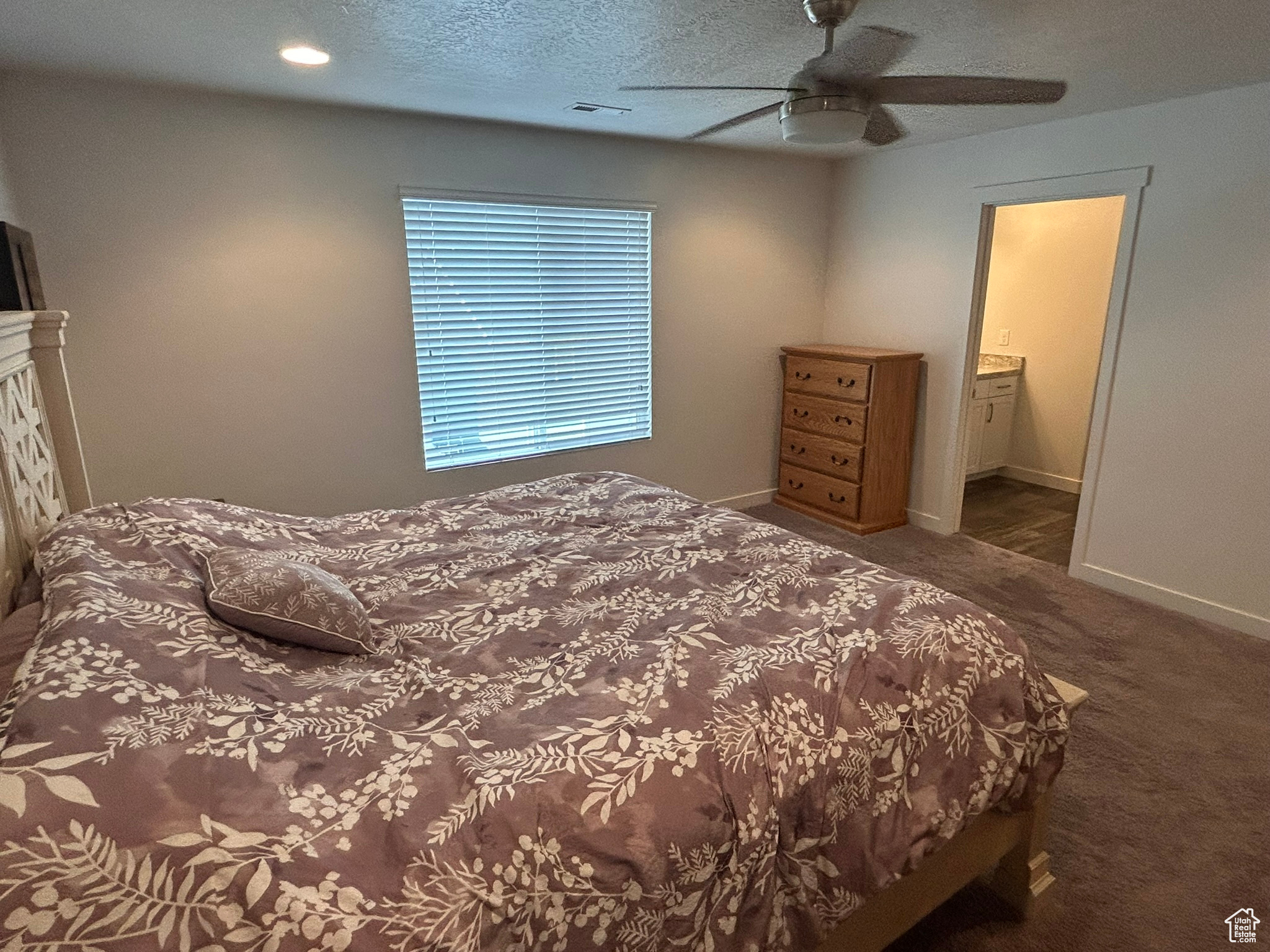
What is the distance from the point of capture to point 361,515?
242 centimetres

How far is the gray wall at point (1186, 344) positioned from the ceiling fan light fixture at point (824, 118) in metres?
2.06

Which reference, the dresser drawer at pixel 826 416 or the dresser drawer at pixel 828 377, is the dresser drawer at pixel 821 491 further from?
the dresser drawer at pixel 828 377

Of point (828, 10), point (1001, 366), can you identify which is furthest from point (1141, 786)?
point (1001, 366)

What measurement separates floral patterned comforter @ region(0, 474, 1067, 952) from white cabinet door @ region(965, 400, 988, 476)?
377 centimetres

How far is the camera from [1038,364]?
17.3 feet

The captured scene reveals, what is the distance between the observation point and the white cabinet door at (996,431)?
5.32m

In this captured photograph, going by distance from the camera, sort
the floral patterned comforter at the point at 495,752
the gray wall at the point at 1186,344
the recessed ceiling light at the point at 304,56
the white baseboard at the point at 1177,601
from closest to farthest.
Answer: the floral patterned comforter at the point at 495,752
the recessed ceiling light at the point at 304,56
the gray wall at the point at 1186,344
the white baseboard at the point at 1177,601

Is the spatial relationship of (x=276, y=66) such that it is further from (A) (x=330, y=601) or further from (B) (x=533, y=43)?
(A) (x=330, y=601)

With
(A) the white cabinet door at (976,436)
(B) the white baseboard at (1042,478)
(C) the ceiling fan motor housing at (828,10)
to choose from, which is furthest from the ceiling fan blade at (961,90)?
(B) the white baseboard at (1042,478)

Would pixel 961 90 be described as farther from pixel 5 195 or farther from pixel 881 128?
pixel 5 195

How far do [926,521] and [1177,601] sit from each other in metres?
1.41

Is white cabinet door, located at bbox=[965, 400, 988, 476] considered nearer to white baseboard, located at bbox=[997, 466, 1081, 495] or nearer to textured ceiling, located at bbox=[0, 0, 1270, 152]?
white baseboard, located at bbox=[997, 466, 1081, 495]

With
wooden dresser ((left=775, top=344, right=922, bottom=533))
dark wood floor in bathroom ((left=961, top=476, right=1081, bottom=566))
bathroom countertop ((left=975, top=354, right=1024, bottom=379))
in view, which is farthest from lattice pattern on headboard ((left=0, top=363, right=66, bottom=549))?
bathroom countertop ((left=975, top=354, right=1024, bottom=379))

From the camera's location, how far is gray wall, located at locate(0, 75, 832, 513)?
109 inches
